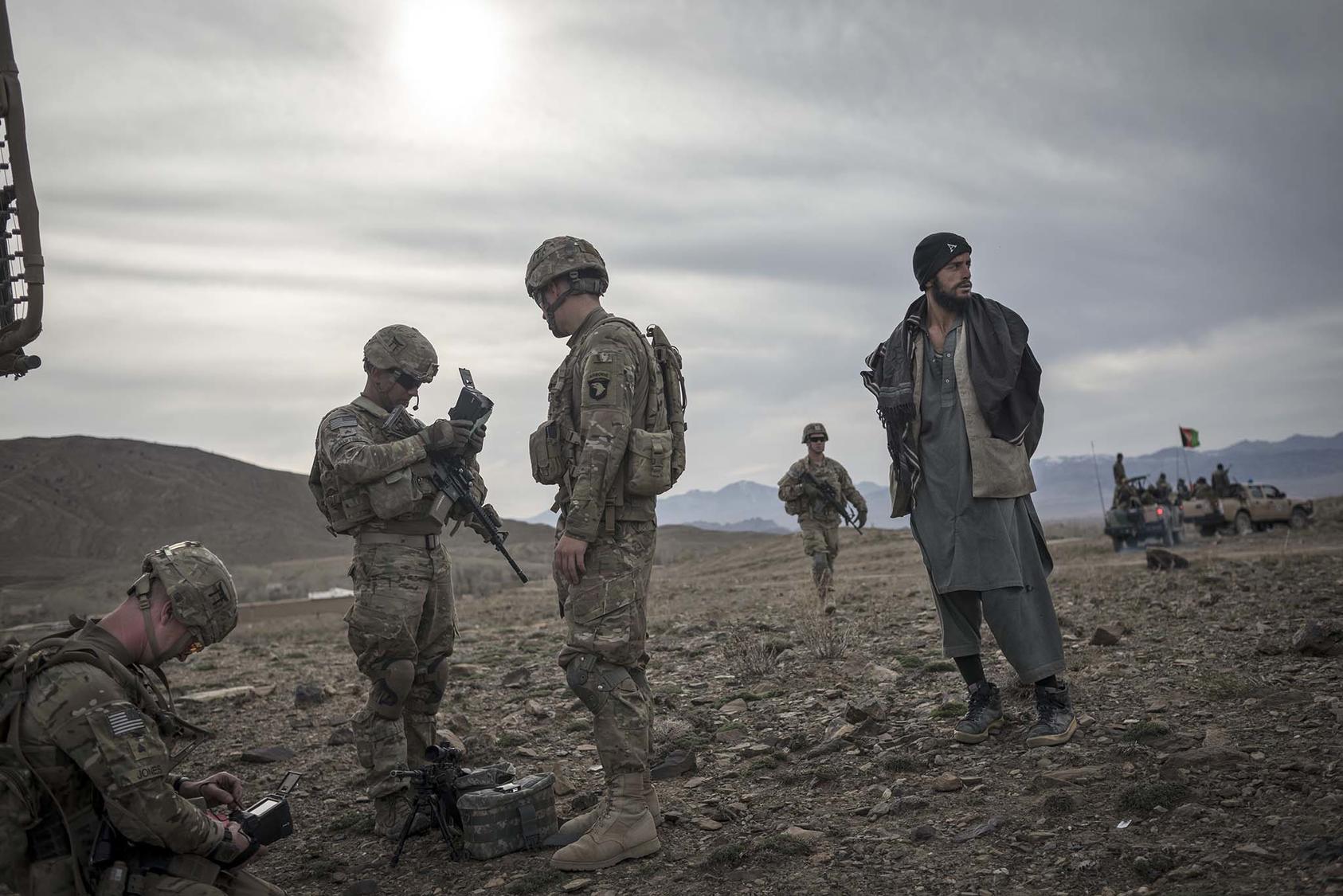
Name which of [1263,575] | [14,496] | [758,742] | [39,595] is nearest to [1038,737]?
[758,742]

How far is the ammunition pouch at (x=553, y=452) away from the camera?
4.47m

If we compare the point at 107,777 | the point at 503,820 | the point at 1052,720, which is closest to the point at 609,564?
the point at 503,820

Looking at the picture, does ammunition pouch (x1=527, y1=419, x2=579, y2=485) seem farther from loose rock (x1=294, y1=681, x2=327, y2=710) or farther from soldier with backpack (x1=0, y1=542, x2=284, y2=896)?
loose rock (x1=294, y1=681, x2=327, y2=710)

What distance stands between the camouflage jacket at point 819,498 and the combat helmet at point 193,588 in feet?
33.1

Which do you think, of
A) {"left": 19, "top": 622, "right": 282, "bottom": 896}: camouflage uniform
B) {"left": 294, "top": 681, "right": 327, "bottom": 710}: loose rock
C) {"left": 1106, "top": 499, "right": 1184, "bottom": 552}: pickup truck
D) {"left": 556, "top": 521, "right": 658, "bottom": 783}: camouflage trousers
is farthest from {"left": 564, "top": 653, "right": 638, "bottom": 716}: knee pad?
{"left": 1106, "top": 499, "right": 1184, "bottom": 552}: pickup truck

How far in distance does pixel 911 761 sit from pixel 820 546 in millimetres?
7804

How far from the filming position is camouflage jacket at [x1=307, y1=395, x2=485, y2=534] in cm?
500

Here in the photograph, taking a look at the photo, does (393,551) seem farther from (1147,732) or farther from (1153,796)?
(1147,732)

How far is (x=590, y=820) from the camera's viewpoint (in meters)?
4.42

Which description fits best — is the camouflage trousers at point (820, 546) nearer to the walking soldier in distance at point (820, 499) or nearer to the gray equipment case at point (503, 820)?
the walking soldier in distance at point (820, 499)

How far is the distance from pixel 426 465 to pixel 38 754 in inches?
97.2

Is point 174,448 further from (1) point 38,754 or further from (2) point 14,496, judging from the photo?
(1) point 38,754

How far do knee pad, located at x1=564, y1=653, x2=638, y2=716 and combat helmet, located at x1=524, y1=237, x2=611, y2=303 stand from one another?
5.41 feet

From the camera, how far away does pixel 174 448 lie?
89000 millimetres
